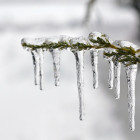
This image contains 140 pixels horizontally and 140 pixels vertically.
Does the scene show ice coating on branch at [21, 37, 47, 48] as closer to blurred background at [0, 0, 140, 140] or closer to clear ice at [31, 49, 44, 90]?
clear ice at [31, 49, 44, 90]

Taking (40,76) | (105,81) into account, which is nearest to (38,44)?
(40,76)

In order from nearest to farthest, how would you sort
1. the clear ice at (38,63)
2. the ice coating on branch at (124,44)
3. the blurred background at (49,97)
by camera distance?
1. the ice coating on branch at (124,44)
2. the clear ice at (38,63)
3. the blurred background at (49,97)

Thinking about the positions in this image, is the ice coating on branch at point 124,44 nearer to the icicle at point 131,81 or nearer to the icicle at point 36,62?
the icicle at point 131,81

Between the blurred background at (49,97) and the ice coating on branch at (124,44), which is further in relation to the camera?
the blurred background at (49,97)

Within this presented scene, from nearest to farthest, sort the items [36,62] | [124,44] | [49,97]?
[124,44] → [36,62] → [49,97]

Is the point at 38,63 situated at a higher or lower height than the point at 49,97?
higher

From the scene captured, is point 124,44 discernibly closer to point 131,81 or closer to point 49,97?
point 131,81

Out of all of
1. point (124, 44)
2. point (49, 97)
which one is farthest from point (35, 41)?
point (49, 97)

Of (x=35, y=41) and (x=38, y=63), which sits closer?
(x=35, y=41)

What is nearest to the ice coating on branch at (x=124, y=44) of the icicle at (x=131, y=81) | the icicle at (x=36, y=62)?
the icicle at (x=131, y=81)
